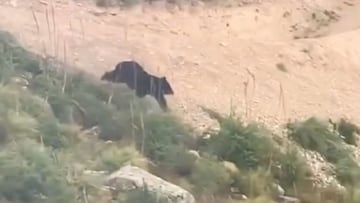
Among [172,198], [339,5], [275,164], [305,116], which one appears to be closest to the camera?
[172,198]

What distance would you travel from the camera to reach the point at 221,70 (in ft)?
28.6

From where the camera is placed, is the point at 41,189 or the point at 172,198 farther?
the point at 172,198

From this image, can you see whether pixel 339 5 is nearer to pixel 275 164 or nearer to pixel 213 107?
pixel 213 107

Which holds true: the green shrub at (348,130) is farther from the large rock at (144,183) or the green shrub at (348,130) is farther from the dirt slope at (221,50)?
the large rock at (144,183)

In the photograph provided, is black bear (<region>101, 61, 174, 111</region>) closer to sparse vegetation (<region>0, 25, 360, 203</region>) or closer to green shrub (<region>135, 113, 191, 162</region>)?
sparse vegetation (<region>0, 25, 360, 203</region>)

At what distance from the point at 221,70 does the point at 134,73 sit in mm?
1263

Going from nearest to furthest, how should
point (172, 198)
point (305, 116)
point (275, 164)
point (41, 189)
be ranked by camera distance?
point (41, 189) < point (172, 198) < point (275, 164) < point (305, 116)

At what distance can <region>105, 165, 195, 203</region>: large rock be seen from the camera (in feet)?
19.1

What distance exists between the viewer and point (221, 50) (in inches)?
360

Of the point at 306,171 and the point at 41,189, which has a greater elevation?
the point at 41,189

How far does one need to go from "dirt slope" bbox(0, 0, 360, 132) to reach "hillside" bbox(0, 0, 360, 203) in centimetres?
1

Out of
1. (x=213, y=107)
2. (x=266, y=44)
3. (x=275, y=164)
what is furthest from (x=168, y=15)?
(x=275, y=164)

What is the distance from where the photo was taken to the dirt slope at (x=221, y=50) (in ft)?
26.9

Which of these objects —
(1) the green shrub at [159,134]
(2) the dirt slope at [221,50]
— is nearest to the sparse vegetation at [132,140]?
(1) the green shrub at [159,134]
